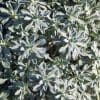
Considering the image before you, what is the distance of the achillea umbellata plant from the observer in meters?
3.40

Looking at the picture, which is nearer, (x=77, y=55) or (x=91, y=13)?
(x=77, y=55)

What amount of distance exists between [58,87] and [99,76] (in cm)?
36

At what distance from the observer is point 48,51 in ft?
11.8

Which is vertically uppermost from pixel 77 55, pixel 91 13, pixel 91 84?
pixel 91 13

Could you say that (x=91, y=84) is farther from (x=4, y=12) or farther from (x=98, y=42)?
(x=4, y=12)

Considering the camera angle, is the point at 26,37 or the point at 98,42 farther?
the point at 98,42

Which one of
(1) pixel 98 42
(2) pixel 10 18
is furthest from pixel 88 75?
(2) pixel 10 18

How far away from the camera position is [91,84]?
3.52 metres

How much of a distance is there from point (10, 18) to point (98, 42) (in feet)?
2.48

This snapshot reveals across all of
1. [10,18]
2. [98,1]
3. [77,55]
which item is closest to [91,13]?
[98,1]

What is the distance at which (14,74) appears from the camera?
3486 millimetres

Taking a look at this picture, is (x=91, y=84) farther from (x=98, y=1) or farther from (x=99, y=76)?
(x=98, y=1)

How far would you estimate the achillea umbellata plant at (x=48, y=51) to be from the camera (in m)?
3.40

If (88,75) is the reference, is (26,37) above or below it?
above
